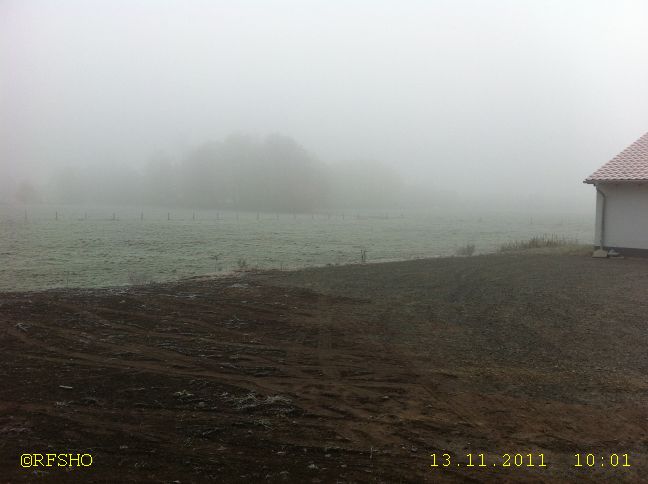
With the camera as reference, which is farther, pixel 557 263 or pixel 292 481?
pixel 557 263

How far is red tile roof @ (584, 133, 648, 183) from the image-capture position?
17938 millimetres

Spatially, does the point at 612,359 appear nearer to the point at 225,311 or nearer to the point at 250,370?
the point at 250,370

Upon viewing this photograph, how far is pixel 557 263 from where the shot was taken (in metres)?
17.6

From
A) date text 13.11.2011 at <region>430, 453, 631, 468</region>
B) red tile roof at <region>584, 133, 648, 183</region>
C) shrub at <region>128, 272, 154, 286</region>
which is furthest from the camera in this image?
red tile roof at <region>584, 133, 648, 183</region>

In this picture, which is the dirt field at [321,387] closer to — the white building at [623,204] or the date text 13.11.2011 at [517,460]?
the date text 13.11.2011 at [517,460]

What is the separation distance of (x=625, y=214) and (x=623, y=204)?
1.19 feet

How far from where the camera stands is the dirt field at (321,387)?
4098mm

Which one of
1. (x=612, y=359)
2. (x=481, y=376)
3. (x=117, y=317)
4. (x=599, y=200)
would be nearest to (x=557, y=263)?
(x=599, y=200)

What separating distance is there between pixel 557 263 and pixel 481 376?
12.9 metres
